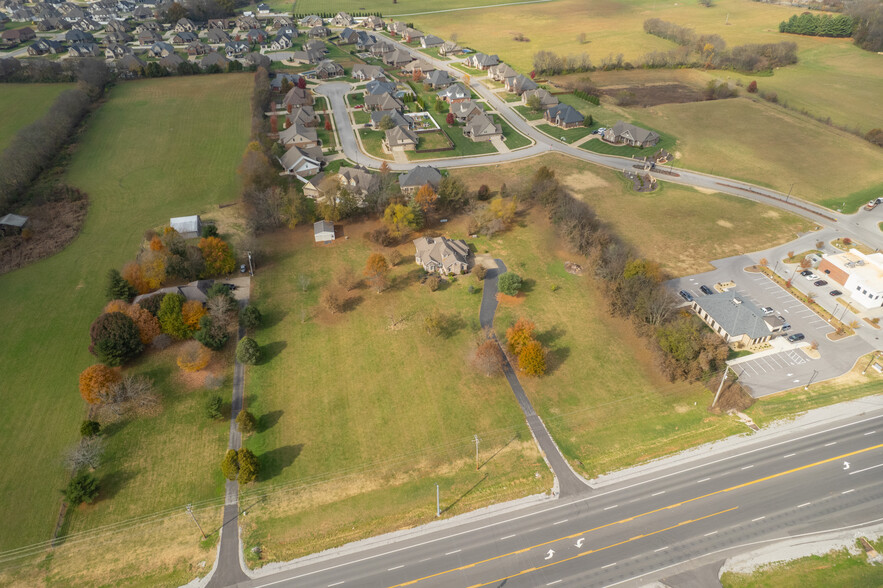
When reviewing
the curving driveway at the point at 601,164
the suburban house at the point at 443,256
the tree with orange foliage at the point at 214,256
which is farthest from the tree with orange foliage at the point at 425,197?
the tree with orange foliage at the point at 214,256

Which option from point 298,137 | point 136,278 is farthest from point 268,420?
point 298,137

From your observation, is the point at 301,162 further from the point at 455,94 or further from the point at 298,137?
the point at 455,94

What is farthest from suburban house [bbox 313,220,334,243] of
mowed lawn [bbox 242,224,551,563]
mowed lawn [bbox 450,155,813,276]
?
mowed lawn [bbox 450,155,813,276]

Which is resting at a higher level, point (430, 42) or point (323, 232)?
point (430, 42)

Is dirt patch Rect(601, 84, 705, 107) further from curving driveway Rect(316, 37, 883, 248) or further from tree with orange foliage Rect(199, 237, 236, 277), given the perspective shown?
tree with orange foliage Rect(199, 237, 236, 277)

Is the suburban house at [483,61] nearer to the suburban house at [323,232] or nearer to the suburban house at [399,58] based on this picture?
the suburban house at [399,58]
